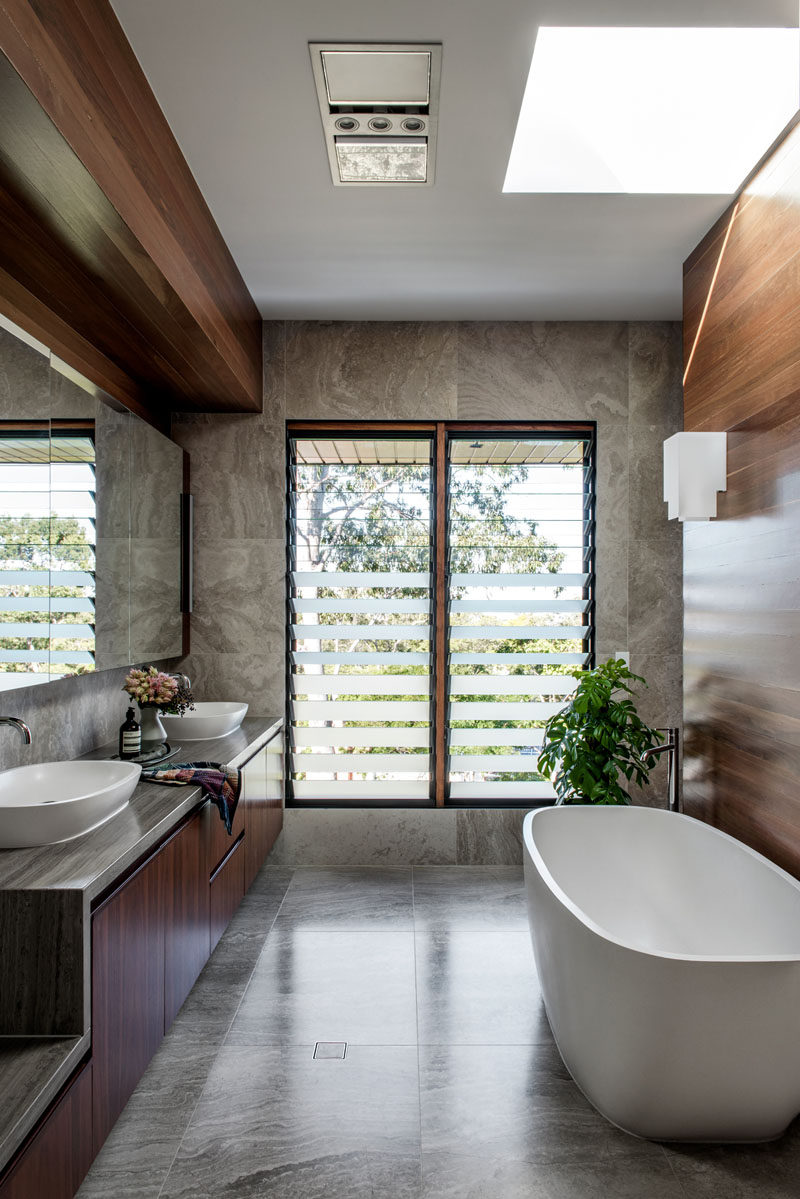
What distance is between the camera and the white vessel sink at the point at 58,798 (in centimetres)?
181

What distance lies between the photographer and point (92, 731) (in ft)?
10.1

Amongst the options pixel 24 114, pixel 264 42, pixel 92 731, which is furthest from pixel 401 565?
pixel 24 114

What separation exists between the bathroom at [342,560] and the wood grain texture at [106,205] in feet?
0.05

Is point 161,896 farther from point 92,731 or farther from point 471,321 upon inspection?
point 471,321

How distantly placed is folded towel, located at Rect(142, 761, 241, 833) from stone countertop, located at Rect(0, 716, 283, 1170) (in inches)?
22.7

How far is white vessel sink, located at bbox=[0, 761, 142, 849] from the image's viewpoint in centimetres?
181

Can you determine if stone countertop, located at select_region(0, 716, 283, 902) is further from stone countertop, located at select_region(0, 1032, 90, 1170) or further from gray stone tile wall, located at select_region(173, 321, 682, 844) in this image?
gray stone tile wall, located at select_region(173, 321, 682, 844)

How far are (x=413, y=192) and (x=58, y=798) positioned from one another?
2410 mm

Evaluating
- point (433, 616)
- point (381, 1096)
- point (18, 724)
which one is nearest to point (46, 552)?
point (18, 724)

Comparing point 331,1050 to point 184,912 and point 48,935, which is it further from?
point 48,935

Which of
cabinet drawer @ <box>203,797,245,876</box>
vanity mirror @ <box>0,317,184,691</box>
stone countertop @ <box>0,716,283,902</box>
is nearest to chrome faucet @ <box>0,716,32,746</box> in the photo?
vanity mirror @ <box>0,317,184,691</box>

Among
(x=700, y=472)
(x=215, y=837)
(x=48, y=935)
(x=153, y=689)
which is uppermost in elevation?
(x=700, y=472)

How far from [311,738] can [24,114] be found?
3120mm

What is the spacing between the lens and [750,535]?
2.65m
